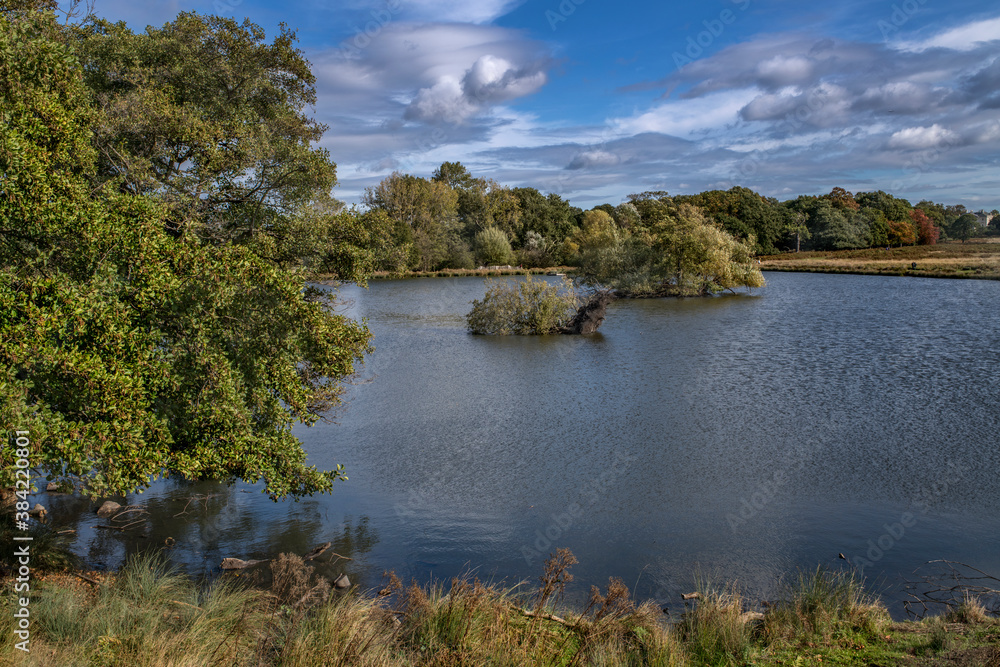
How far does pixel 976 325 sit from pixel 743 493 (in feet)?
79.3

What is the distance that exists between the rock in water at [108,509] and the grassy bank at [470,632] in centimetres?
379

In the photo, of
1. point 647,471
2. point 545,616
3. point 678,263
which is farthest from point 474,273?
point 545,616

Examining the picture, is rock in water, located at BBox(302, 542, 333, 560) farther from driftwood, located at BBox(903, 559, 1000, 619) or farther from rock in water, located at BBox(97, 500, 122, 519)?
driftwood, located at BBox(903, 559, 1000, 619)

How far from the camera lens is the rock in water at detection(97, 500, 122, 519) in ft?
36.0

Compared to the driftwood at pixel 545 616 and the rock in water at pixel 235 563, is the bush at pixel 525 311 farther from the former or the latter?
the driftwood at pixel 545 616

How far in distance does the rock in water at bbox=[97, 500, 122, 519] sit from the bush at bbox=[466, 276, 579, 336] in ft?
69.0

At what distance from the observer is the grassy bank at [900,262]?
57.2 metres

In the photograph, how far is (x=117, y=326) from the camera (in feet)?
21.1

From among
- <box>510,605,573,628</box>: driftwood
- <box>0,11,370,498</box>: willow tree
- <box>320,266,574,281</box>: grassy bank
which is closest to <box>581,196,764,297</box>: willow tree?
<box>320,266,574,281</box>: grassy bank

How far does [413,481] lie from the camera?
1270 centimetres

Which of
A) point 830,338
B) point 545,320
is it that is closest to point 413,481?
point 545,320

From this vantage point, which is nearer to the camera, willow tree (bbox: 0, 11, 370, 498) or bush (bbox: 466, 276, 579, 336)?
willow tree (bbox: 0, 11, 370, 498)

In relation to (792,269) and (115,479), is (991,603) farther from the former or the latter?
(792,269)

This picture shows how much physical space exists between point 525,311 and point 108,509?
21787mm
